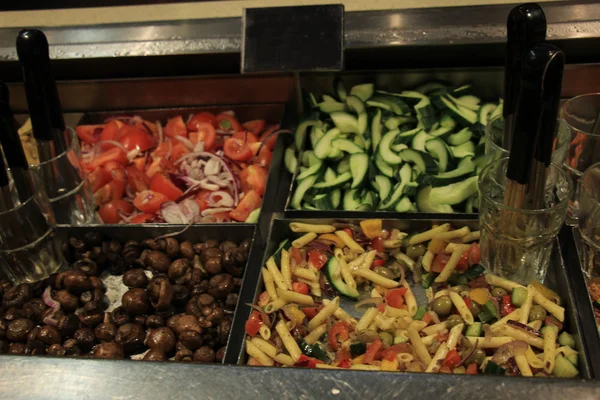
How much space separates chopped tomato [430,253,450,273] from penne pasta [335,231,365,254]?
0.23 metres

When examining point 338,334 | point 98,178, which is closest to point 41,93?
point 98,178

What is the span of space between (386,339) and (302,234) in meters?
0.52

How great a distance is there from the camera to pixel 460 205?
→ 6.93ft

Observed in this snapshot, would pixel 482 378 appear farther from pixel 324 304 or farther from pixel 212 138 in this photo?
pixel 212 138

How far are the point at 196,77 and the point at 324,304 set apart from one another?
1.18 meters

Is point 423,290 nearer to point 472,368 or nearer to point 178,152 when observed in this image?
point 472,368

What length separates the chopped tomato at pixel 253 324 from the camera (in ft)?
5.63

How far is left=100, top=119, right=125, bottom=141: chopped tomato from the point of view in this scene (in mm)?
2559

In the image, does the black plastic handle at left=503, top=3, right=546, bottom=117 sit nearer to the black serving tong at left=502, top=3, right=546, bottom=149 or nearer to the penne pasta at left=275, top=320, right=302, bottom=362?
the black serving tong at left=502, top=3, right=546, bottom=149

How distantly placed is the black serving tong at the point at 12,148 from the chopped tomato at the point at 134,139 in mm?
674

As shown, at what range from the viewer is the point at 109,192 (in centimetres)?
240

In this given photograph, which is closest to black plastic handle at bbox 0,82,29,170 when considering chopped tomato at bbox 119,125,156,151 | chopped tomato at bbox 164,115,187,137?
chopped tomato at bbox 119,125,156,151

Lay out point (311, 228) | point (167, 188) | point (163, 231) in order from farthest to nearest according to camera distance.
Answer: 1. point (167, 188)
2. point (163, 231)
3. point (311, 228)

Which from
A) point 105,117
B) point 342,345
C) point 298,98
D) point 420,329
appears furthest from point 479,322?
point 105,117
